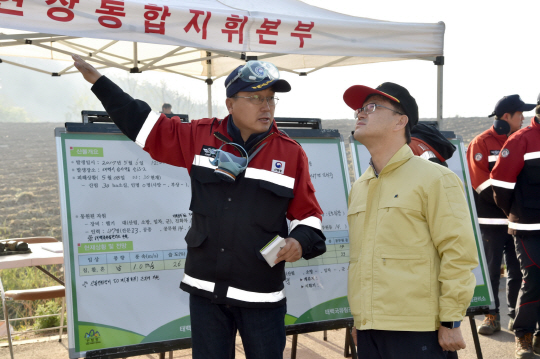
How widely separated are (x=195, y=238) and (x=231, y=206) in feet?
0.70

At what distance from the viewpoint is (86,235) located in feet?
→ 9.66

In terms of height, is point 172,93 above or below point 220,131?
above

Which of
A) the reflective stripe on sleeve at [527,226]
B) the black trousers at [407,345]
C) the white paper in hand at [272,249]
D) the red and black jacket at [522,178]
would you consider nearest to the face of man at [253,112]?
the white paper in hand at [272,249]

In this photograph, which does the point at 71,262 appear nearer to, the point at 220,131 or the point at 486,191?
the point at 220,131

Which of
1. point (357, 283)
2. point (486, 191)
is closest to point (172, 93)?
point (486, 191)

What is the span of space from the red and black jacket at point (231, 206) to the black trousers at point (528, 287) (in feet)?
8.72

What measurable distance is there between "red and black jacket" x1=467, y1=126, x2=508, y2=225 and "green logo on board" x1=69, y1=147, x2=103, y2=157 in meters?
3.61

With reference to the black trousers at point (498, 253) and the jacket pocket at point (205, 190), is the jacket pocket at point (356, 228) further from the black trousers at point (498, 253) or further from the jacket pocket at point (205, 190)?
the black trousers at point (498, 253)

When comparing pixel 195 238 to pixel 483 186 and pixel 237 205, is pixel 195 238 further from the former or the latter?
pixel 483 186

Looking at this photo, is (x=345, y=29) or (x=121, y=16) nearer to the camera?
(x=121, y=16)

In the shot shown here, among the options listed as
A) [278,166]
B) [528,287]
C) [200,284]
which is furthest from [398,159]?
[528,287]

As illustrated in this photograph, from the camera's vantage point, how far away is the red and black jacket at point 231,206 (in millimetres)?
2125

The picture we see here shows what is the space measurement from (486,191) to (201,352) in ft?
12.1

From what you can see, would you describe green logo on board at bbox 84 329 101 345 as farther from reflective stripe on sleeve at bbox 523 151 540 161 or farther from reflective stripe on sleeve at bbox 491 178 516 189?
reflective stripe on sleeve at bbox 523 151 540 161
